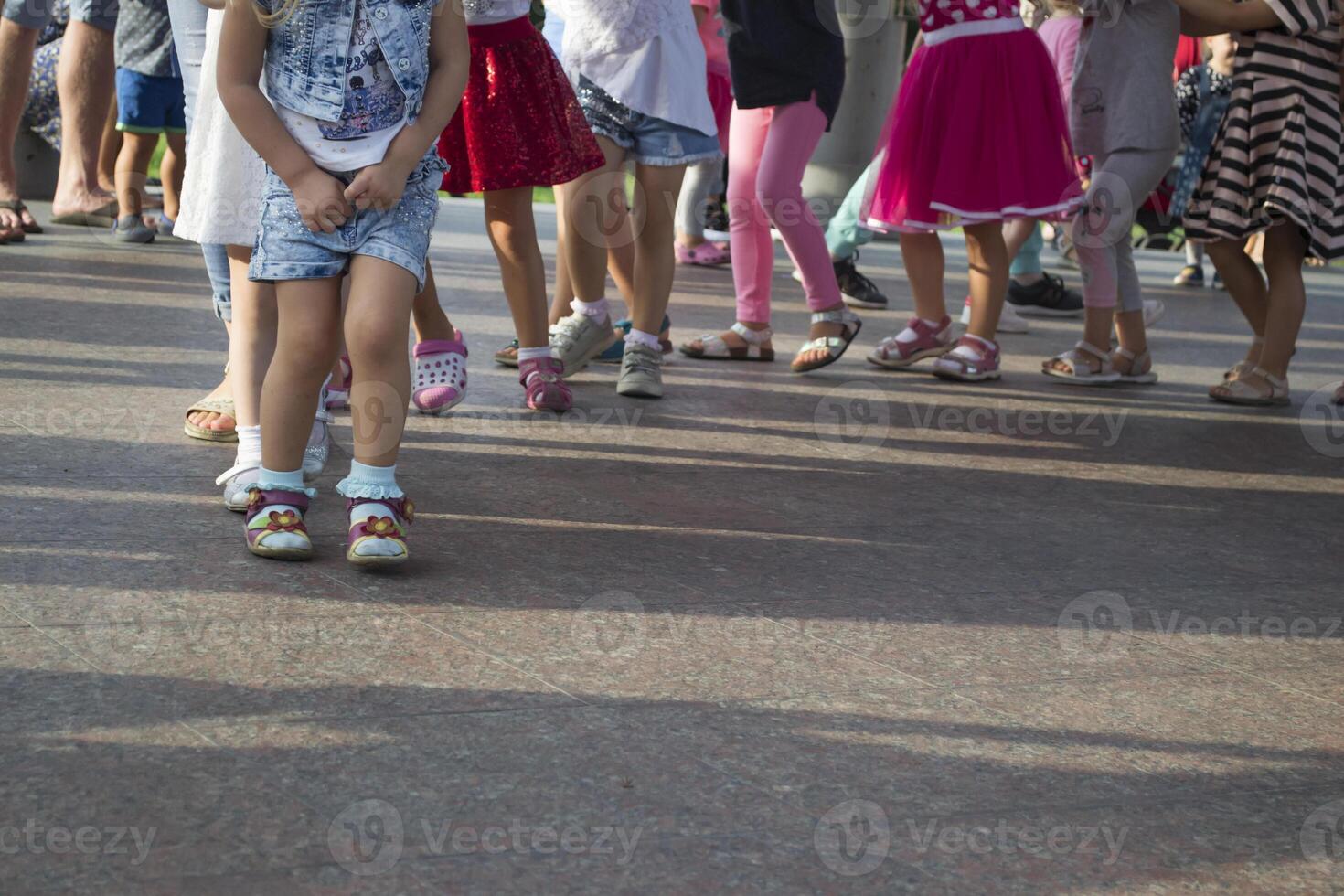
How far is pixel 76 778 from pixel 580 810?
0.70 metres

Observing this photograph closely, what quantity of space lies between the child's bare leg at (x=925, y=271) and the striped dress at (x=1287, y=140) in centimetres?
100

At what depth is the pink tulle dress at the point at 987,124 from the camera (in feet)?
19.9

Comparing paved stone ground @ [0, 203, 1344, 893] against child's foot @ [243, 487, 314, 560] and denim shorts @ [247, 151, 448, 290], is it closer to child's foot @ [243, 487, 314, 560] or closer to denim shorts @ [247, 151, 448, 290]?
child's foot @ [243, 487, 314, 560]

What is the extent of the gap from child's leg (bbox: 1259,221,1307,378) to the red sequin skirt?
284 centimetres

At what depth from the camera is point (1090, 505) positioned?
4.48m

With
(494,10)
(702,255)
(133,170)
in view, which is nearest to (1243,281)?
(494,10)

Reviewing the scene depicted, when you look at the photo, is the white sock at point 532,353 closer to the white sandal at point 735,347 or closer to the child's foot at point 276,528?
the white sandal at point 735,347

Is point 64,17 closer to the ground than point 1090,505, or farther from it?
farther from it

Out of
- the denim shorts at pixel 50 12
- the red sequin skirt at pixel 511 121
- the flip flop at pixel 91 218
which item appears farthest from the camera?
the flip flop at pixel 91 218

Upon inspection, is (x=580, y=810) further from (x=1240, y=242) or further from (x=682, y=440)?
(x=1240, y=242)

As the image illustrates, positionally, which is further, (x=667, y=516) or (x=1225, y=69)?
(x=1225, y=69)

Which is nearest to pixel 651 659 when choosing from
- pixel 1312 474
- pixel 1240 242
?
Result: pixel 1312 474

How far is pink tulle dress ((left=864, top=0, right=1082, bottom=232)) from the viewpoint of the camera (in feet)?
19.9

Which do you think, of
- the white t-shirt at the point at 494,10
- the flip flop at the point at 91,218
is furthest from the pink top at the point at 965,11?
the flip flop at the point at 91,218
